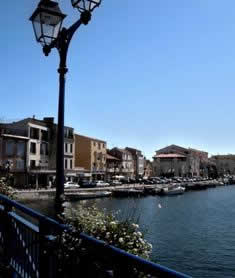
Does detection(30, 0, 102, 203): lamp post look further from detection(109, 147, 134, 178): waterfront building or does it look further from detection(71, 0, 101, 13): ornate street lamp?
detection(109, 147, 134, 178): waterfront building

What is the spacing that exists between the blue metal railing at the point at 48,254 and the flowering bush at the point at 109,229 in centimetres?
58

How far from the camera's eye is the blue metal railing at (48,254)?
9.87 ft

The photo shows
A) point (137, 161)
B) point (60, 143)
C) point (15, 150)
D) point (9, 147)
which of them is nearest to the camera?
point (60, 143)

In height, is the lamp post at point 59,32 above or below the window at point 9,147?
below

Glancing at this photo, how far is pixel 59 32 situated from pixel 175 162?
15452 cm

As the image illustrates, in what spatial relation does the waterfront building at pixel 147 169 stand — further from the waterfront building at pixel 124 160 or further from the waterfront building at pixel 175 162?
the waterfront building at pixel 124 160

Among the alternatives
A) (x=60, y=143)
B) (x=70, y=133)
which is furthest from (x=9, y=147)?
(x=60, y=143)

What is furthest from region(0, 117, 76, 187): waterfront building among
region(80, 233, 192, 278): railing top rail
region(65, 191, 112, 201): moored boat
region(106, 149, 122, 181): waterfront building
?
region(80, 233, 192, 278): railing top rail

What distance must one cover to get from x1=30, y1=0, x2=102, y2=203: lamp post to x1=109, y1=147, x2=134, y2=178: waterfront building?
10623 cm

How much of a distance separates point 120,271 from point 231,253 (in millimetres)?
23758

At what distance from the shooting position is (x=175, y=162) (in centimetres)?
15825

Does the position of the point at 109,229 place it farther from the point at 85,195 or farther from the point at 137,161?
the point at 137,161

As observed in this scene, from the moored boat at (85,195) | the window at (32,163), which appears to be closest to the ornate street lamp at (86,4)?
the moored boat at (85,195)

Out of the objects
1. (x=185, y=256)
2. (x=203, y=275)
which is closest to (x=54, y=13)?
(x=203, y=275)
